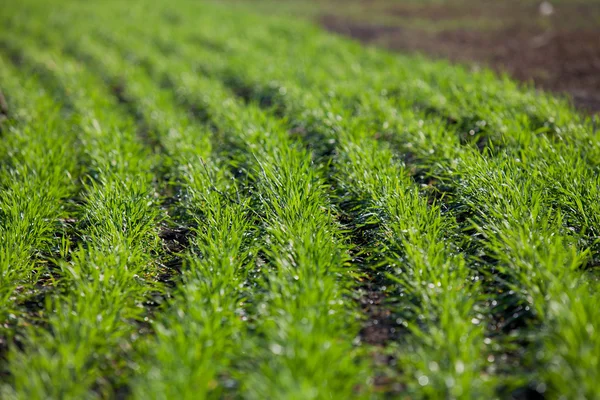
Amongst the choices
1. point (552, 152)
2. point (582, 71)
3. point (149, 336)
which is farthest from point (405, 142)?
point (582, 71)

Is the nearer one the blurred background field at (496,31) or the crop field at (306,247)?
the crop field at (306,247)

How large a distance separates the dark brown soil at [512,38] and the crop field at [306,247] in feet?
6.08

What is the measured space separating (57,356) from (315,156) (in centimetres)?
258

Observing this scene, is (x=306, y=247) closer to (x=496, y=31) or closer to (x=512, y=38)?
(x=512, y=38)

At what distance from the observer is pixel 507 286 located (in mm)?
2482

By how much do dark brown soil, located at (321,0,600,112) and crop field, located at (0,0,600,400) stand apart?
1.85 metres

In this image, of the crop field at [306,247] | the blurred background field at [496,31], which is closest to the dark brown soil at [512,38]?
the blurred background field at [496,31]

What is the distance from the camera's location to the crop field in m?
1.96

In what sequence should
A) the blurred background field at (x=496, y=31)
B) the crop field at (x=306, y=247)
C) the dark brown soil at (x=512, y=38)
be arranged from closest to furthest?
the crop field at (x=306, y=247), the dark brown soil at (x=512, y=38), the blurred background field at (x=496, y=31)

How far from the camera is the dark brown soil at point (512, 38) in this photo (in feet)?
21.5

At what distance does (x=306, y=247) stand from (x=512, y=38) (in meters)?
8.58

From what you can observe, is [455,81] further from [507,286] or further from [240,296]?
[240,296]

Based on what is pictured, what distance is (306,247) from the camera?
8.79ft

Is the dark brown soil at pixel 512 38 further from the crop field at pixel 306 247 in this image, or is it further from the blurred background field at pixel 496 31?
the crop field at pixel 306 247
